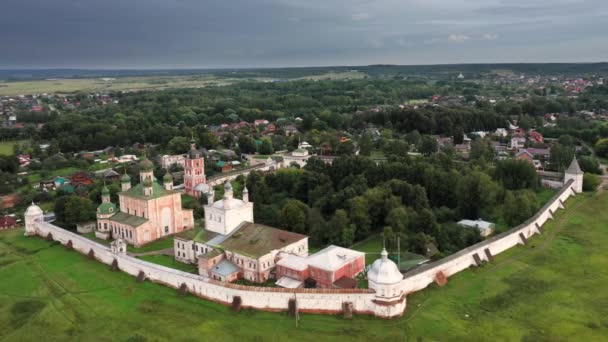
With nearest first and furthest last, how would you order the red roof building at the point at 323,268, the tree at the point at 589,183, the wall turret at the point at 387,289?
the wall turret at the point at 387,289 → the red roof building at the point at 323,268 → the tree at the point at 589,183

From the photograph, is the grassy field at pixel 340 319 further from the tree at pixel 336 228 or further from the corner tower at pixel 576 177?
the corner tower at pixel 576 177

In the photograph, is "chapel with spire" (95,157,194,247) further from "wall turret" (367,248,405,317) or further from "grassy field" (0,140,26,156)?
"grassy field" (0,140,26,156)

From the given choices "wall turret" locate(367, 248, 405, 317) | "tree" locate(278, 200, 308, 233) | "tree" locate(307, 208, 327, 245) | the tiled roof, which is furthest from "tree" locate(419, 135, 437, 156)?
"wall turret" locate(367, 248, 405, 317)

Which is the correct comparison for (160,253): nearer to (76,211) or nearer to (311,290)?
(76,211)

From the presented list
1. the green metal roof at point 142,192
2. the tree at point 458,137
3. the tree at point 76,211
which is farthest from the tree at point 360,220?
the tree at point 458,137

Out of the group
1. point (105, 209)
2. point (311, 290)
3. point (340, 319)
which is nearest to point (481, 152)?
point (311, 290)
